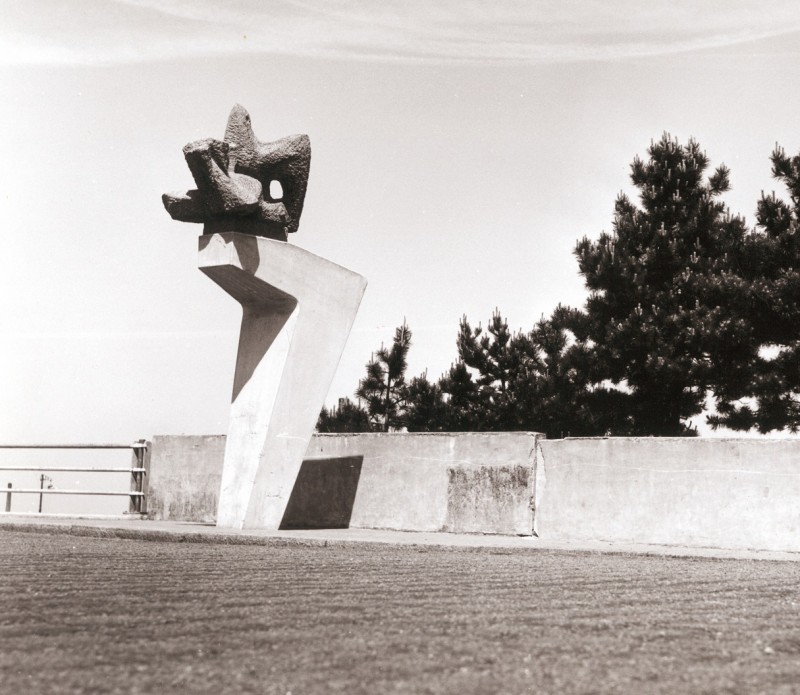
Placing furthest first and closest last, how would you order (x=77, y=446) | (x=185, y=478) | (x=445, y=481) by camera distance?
(x=77, y=446) → (x=185, y=478) → (x=445, y=481)

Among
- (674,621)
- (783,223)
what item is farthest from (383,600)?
(783,223)

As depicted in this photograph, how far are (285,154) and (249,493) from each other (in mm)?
3680

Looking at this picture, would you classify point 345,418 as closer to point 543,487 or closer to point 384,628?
point 543,487

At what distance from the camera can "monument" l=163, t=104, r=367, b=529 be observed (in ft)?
32.9

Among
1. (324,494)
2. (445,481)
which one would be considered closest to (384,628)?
(445,481)

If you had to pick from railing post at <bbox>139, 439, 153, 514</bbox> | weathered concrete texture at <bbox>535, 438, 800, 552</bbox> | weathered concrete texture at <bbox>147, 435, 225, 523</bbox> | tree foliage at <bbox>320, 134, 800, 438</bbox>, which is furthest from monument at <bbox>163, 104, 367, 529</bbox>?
tree foliage at <bbox>320, 134, 800, 438</bbox>

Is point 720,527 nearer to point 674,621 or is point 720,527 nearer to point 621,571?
point 621,571

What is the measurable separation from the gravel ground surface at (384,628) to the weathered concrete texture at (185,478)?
5886mm

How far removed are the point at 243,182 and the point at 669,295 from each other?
2518cm

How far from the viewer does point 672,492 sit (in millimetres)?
9477

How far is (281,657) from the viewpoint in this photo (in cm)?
309

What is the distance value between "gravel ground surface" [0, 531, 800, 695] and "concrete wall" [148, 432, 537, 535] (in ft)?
12.8

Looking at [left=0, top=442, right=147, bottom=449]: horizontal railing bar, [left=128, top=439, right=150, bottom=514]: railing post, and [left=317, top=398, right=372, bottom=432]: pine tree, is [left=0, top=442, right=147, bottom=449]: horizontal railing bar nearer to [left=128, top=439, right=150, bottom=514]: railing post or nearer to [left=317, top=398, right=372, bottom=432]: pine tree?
[left=128, top=439, right=150, bottom=514]: railing post

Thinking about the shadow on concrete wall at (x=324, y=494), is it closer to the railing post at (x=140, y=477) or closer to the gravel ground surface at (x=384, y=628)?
the railing post at (x=140, y=477)
